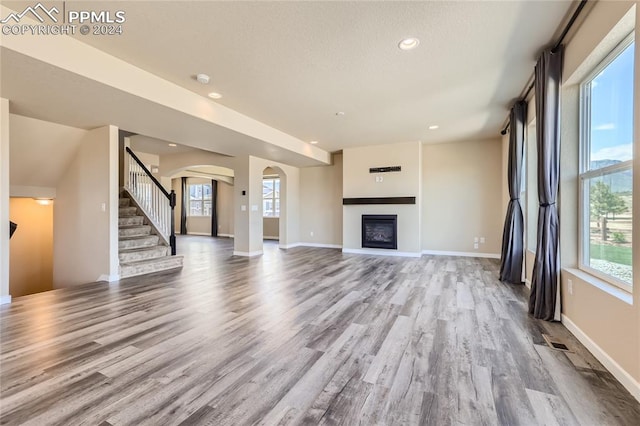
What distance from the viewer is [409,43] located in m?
2.74

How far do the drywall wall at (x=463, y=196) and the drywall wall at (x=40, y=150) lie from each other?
23.7 ft

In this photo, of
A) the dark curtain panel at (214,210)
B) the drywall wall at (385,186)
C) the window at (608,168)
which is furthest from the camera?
the dark curtain panel at (214,210)

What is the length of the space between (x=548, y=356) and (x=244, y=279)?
3.87 m

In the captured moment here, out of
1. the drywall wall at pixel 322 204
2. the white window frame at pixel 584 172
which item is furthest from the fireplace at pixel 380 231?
the white window frame at pixel 584 172

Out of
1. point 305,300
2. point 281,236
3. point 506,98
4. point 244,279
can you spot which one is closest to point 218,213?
point 281,236

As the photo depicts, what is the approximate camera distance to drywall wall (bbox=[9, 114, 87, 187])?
13.9ft

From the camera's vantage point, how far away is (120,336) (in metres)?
2.53

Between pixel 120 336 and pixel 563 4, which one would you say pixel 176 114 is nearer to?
pixel 120 336

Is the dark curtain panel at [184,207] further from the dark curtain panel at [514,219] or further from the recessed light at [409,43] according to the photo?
the dark curtain panel at [514,219]

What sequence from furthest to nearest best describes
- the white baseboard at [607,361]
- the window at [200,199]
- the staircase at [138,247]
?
the window at [200,199] < the staircase at [138,247] < the white baseboard at [607,361]

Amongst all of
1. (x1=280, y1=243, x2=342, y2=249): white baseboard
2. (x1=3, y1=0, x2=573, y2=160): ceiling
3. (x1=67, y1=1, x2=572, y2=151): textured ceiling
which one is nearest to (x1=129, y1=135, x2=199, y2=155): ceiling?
(x1=3, y1=0, x2=573, y2=160): ceiling

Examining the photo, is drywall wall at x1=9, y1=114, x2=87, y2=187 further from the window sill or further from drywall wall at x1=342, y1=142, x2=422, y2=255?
the window sill

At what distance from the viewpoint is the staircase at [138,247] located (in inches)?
195

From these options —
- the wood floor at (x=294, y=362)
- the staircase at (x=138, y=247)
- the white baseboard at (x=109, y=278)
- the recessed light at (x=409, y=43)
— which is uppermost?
the recessed light at (x=409, y=43)
